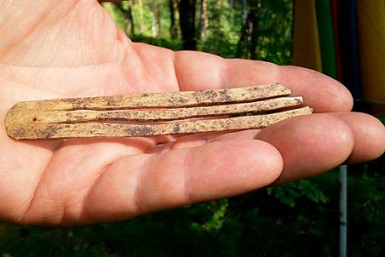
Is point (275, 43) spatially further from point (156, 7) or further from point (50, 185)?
point (156, 7)

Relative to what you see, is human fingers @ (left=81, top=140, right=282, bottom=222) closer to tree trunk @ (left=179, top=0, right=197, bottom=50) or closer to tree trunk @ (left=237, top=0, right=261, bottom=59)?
tree trunk @ (left=237, top=0, right=261, bottom=59)

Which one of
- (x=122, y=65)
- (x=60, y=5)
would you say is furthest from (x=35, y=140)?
(x=60, y=5)

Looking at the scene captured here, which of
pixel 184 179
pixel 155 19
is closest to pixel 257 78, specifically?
pixel 184 179

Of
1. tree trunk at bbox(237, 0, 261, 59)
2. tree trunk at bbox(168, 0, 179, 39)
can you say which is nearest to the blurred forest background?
tree trunk at bbox(237, 0, 261, 59)

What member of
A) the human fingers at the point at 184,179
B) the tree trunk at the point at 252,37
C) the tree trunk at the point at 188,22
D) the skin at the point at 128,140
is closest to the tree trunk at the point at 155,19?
the tree trunk at the point at 188,22

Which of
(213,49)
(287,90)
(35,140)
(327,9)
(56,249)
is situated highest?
(327,9)

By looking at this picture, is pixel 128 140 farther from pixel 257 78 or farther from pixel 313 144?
pixel 313 144
